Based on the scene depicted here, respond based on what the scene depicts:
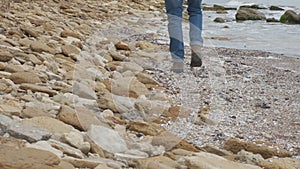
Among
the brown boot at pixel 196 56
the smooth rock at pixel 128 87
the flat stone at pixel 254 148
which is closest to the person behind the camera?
the flat stone at pixel 254 148

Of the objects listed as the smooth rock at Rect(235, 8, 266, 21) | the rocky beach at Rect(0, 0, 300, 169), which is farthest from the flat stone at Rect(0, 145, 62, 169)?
the smooth rock at Rect(235, 8, 266, 21)

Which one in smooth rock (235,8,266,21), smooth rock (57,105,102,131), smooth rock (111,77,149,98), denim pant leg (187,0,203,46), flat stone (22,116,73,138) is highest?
denim pant leg (187,0,203,46)

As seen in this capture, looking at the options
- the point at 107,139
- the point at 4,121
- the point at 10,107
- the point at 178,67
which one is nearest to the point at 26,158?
the point at 4,121

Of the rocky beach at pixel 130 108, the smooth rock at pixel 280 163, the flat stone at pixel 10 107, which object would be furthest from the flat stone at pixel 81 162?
the smooth rock at pixel 280 163

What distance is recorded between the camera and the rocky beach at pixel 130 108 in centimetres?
197

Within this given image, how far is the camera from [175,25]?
4090 mm

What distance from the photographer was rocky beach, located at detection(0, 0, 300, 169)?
197 centimetres

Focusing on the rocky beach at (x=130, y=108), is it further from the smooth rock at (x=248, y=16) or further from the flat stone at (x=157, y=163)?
the smooth rock at (x=248, y=16)

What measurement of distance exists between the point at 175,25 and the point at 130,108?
57.7 inches

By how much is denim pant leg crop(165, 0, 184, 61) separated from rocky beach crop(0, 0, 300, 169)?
0.65 feet

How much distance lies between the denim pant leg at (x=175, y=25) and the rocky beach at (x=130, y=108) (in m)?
0.20

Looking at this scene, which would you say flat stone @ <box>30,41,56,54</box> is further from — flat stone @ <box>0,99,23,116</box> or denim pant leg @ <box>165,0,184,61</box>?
flat stone @ <box>0,99,23,116</box>

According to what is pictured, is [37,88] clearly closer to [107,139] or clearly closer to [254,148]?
[107,139]

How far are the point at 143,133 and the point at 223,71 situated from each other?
2.45 meters
